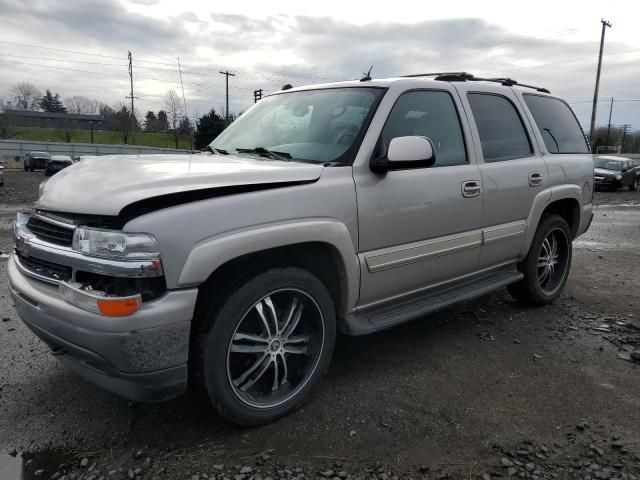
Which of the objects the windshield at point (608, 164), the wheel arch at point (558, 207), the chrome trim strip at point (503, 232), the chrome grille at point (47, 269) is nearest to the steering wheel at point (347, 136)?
the chrome trim strip at point (503, 232)

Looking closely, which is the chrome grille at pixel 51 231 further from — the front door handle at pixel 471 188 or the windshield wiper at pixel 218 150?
the front door handle at pixel 471 188

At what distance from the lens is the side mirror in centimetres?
291

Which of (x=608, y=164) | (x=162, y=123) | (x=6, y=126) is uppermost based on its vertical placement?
(x=162, y=123)

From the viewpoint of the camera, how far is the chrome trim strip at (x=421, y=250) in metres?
3.08

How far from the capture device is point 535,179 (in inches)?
170

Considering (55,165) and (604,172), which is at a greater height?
(604,172)

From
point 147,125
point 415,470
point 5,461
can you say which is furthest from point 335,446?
point 147,125

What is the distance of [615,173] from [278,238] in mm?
22862

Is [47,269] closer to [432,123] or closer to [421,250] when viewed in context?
[421,250]

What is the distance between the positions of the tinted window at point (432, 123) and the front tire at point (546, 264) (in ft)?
4.66

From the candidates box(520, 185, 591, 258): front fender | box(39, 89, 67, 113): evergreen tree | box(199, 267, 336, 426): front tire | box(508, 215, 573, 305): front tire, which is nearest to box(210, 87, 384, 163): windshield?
box(199, 267, 336, 426): front tire

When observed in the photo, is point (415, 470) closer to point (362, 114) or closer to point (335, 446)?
point (335, 446)

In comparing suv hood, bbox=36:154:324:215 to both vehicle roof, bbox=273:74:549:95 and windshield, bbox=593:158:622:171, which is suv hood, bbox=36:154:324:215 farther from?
windshield, bbox=593:158:622:171

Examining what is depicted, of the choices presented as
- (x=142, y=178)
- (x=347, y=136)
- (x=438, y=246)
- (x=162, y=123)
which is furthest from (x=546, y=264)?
(x=162, y=123)
